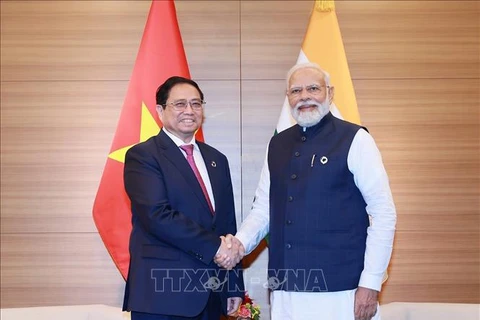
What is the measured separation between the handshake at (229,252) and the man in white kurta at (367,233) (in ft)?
0.74

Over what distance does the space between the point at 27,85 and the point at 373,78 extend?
2553 millimetres

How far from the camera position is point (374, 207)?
7.21 ft

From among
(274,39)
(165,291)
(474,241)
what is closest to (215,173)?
(165,291)

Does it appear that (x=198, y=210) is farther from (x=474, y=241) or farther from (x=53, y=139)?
(x=474, y=241)

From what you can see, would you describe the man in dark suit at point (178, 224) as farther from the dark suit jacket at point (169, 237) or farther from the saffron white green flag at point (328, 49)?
the saffron white green flag at point (328, 49)

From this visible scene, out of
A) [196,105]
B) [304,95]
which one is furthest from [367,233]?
[196,105]

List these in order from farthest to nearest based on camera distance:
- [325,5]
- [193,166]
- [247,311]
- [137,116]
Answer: [325,5]
[137,116]
[247,311]
[193,166]

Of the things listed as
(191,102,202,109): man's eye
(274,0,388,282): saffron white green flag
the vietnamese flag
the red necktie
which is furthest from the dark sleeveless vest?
the vietnamese flag

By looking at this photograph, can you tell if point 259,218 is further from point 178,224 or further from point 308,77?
point 308,77

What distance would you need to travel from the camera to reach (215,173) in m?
2.59

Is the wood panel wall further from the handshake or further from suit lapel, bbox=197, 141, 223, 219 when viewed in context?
the handshake

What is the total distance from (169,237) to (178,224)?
0.07 metres

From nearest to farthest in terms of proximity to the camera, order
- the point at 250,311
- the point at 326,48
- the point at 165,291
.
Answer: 1. the point at 165,291
2. the point at 250,311
3. the point at 326,48

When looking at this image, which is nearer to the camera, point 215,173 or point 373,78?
point 215,173
